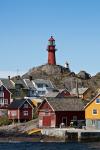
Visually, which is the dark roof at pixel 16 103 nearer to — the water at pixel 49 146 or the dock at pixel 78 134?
the dock at pixel 78 134

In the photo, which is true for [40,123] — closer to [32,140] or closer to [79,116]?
[79,116]

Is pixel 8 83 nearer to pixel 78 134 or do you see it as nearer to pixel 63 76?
pixel 63 76

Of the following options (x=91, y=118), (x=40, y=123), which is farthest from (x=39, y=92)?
(x=91, y=118)

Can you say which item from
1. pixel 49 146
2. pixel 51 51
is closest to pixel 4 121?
pixel 49 146

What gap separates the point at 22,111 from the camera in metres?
102

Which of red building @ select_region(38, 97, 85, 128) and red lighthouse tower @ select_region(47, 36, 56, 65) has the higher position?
red lighthouse tower @ select_region(47, 36, 56, 65)

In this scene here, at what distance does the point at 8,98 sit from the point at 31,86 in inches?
480

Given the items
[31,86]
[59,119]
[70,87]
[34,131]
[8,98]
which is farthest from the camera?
[70,87]

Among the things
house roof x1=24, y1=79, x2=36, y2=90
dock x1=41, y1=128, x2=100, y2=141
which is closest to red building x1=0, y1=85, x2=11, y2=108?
house roof x1=24, y1=79, x2=36, y2=90

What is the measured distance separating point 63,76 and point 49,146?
81649 mm

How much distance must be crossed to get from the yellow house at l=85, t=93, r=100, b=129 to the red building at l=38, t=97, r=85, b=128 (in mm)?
3733

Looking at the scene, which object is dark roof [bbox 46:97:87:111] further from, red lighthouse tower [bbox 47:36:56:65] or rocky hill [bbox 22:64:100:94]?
red lighthouse tower [bbox 47:36:56:65]

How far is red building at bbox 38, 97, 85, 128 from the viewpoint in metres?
87.9

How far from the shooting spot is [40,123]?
91.1 m
